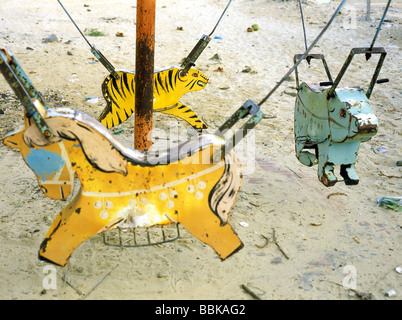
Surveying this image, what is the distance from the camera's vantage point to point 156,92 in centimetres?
431

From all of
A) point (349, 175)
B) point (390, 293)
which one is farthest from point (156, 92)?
point (390, 293)

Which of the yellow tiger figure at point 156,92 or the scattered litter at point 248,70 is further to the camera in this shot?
the scattered litter at point 248,70

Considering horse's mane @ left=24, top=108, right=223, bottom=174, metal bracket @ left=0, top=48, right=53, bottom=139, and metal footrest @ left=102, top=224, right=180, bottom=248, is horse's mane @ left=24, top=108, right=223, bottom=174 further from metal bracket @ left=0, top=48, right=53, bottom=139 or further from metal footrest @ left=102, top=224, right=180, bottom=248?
metal footrest @ left=102, top=224, right=180, bottom=248

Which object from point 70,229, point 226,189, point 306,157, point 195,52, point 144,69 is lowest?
point 306,157

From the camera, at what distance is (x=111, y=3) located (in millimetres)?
10844

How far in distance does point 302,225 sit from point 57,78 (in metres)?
4.22

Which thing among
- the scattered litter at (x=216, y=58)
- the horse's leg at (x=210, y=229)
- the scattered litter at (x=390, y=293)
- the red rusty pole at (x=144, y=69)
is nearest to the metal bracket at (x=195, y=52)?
the red rusty pole at (x=144, y=69)

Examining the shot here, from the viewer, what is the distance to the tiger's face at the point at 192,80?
442 cm

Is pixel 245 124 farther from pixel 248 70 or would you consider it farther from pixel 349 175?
pixel 248 70

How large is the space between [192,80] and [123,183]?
7.51ft

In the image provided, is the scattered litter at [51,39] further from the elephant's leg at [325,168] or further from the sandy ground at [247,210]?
the elephant's leg at [325,168]

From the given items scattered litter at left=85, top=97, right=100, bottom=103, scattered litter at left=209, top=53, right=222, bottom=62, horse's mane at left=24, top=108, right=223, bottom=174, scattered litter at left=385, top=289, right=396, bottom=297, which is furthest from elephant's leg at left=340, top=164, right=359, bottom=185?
scattered litter at left=209, top=53, right=222, bottom=62

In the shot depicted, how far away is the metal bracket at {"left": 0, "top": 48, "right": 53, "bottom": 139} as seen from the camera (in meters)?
2.08
